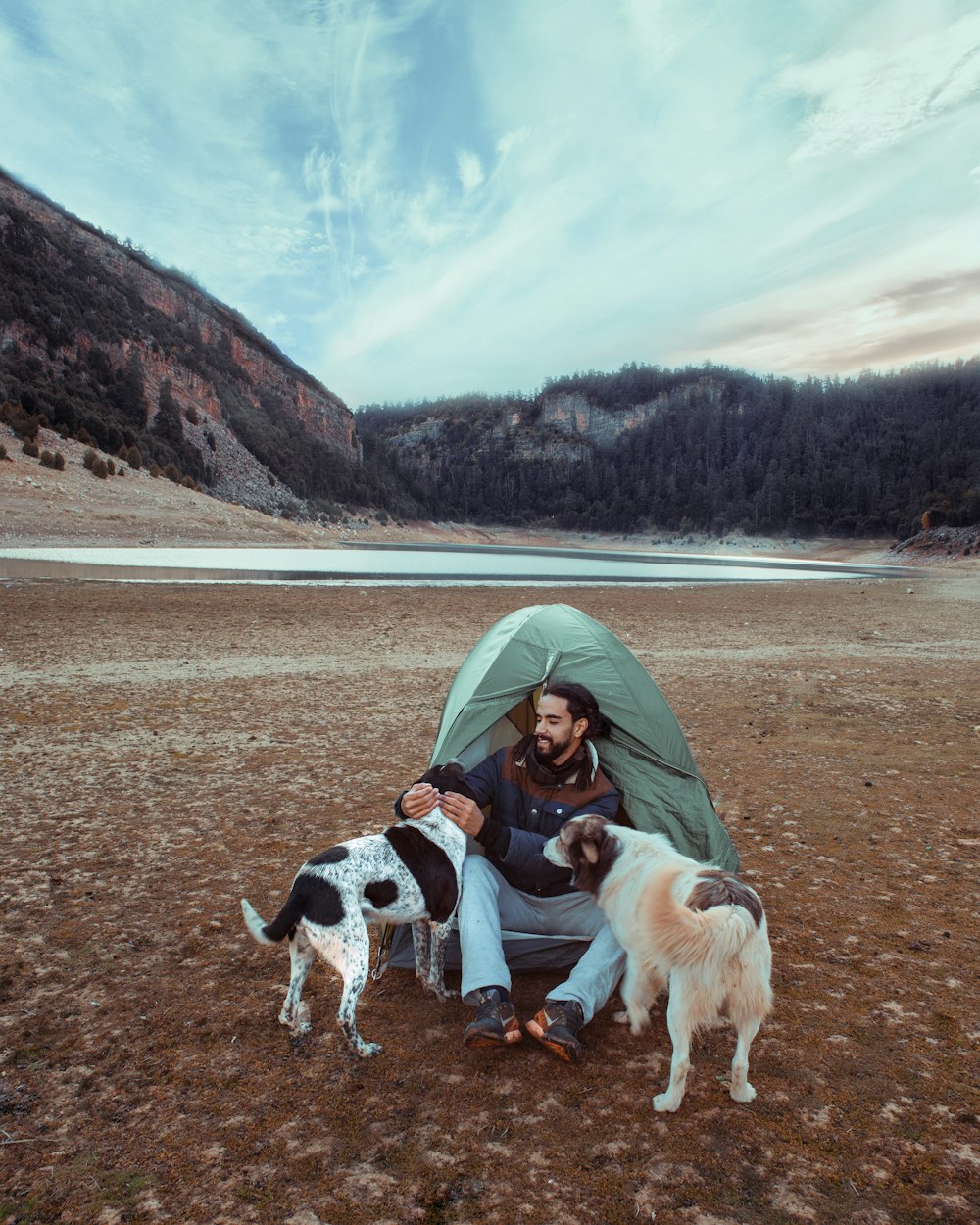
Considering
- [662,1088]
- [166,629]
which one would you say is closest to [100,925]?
[662,1088]

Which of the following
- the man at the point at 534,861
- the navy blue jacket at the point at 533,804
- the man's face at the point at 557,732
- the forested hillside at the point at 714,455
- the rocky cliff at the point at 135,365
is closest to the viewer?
the man at the point at 534,861

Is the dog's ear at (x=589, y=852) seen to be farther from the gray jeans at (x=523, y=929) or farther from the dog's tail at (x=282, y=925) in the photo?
the dog's tail at (x=282, y=925)

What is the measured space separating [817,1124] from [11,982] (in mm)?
3639

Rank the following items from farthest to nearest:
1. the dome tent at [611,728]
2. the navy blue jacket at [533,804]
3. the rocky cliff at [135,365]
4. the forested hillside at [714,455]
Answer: the forested hillside at [714,455], the rocky cliff at [135,365], the dome tent at [611,728], the navy blue jacket at [533,804]

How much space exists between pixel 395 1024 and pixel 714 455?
160 metres

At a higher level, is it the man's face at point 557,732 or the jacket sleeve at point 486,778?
the man's face at point 557,732

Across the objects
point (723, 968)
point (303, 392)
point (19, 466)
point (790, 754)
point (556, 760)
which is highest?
point (303, 392)

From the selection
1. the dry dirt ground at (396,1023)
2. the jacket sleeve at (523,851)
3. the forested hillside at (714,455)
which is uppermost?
the forested hillside at (714,455)

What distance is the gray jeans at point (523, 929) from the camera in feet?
11.0

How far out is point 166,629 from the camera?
1542cm

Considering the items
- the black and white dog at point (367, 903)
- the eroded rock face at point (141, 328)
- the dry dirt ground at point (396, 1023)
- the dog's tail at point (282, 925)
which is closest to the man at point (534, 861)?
the black and white dog at point (367, 903)

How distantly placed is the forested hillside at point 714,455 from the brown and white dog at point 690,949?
86.1 m

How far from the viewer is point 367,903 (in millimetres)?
3320

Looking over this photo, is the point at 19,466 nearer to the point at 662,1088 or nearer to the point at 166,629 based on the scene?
the point at 166,629
